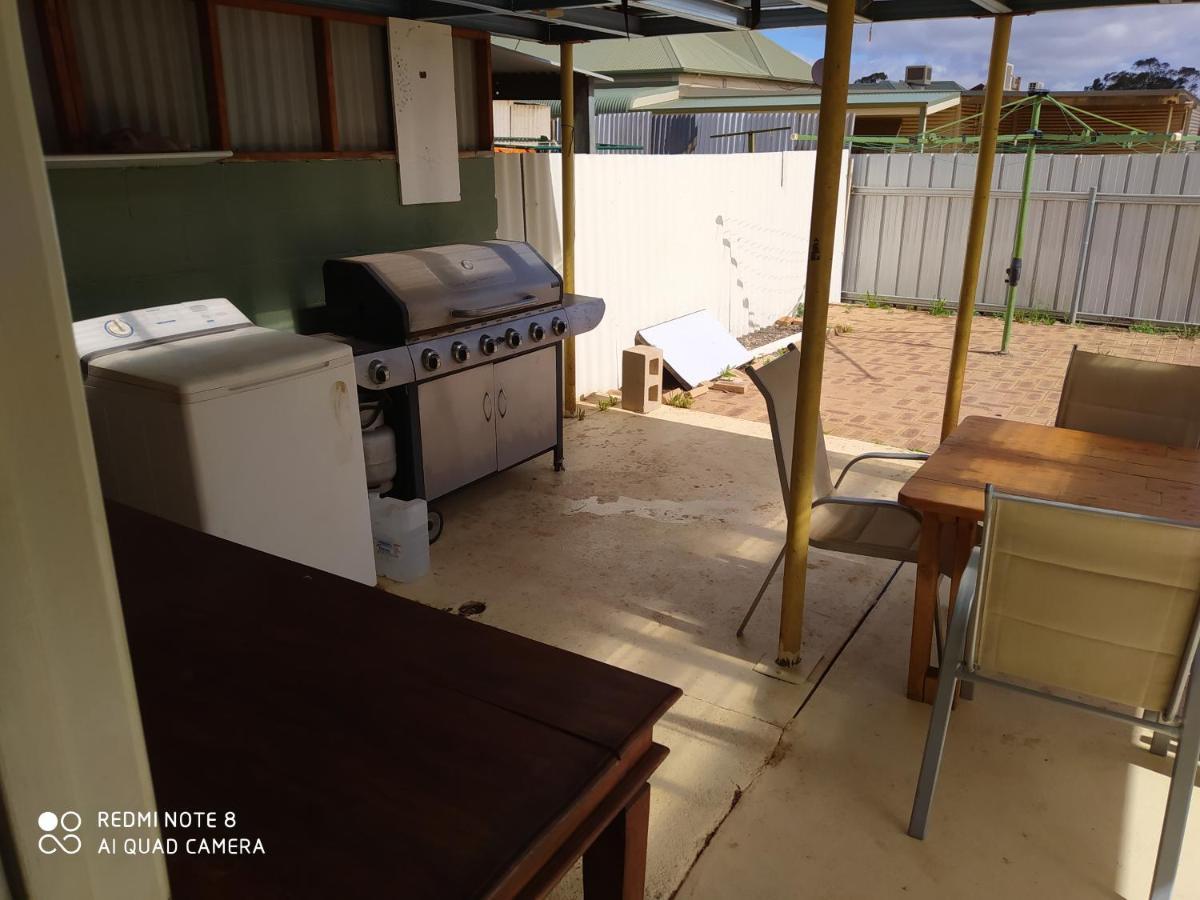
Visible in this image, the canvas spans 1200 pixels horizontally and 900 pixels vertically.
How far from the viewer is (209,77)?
3.69m

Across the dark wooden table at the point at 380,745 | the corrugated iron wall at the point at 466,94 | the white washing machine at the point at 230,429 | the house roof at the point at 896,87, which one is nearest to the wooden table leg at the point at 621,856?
the dark wooden table at the point at 380,745

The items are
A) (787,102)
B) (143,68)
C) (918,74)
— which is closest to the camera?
(143,68)

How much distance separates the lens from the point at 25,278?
0.52 m

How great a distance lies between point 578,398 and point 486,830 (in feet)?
17.8

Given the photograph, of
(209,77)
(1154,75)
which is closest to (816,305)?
(209,77)

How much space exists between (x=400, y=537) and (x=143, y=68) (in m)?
2.10

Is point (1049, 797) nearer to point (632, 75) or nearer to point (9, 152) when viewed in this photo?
point (9, 152)

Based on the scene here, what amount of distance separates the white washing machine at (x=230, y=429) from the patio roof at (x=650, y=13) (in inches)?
73.4

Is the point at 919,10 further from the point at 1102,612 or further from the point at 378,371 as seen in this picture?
the point at 1102,612

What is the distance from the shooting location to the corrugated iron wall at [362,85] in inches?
170

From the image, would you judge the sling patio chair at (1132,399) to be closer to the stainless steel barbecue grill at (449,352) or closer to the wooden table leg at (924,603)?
the wooden table leg at (924,603)

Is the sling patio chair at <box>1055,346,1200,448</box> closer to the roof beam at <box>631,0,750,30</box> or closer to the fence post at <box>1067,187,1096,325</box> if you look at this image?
the roof beam at <box>631,0,750,30</box>

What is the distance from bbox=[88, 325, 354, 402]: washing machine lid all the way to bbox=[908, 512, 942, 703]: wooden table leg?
2142mm

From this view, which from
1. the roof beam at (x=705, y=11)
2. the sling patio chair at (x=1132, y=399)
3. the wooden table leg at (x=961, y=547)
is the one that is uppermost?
the roof beam at (x=705, y=11)
